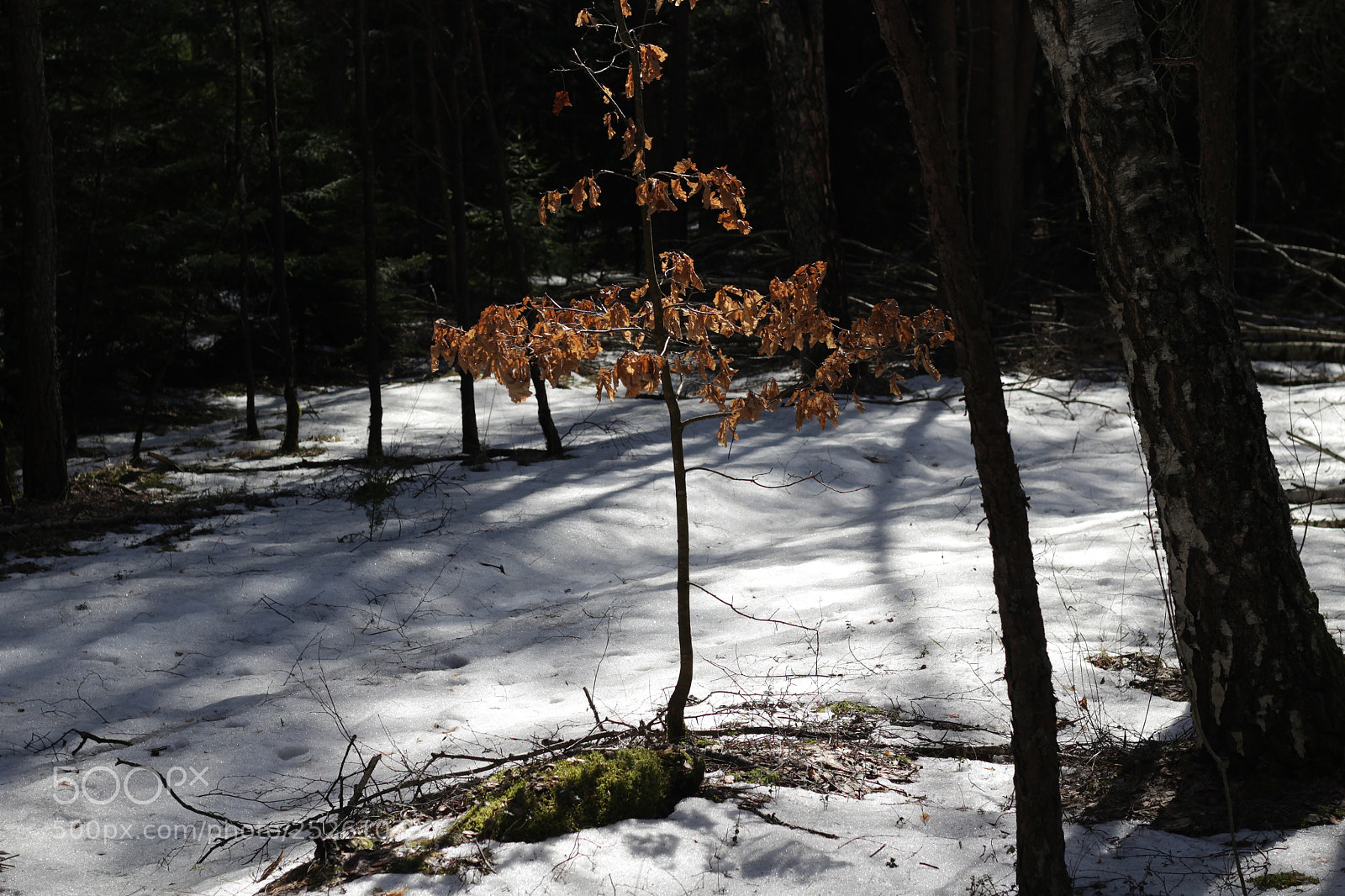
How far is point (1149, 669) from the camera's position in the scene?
12.9 feet

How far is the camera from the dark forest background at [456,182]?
34.9ft

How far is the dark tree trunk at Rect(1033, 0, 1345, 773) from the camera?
9.45 feet

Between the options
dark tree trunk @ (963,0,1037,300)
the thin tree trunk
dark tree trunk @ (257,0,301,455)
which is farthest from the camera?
dark tree trunk @ (963,0,1037,300)

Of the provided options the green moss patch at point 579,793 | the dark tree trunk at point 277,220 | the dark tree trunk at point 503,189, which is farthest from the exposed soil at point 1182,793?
the dark tree trunk at point 277,220

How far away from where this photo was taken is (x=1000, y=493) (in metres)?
2.36

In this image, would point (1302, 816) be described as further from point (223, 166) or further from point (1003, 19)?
point (223, 166)

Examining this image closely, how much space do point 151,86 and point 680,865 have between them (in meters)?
14.9

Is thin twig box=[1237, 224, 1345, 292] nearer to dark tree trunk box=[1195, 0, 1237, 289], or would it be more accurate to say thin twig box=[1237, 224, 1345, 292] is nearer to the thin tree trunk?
dark tree trunk box=[1195, 0, 1237, 289]

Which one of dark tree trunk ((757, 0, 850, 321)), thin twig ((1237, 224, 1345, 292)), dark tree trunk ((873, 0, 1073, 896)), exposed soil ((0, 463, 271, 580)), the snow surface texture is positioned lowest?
the snow surface texture

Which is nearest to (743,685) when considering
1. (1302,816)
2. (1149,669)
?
(1149,669)

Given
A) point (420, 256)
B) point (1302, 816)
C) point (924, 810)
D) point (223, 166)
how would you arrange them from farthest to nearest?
point (420, 256), point (223, 166), point (924, 810), point (1302, 816)

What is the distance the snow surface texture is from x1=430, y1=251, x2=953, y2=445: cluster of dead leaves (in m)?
1.38

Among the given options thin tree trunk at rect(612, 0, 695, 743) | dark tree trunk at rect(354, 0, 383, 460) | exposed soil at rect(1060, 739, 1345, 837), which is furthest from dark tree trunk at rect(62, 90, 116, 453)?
exposed soil at rect(1060, 739, 1345, 837)

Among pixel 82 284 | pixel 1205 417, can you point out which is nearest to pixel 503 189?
pixel 82 284
